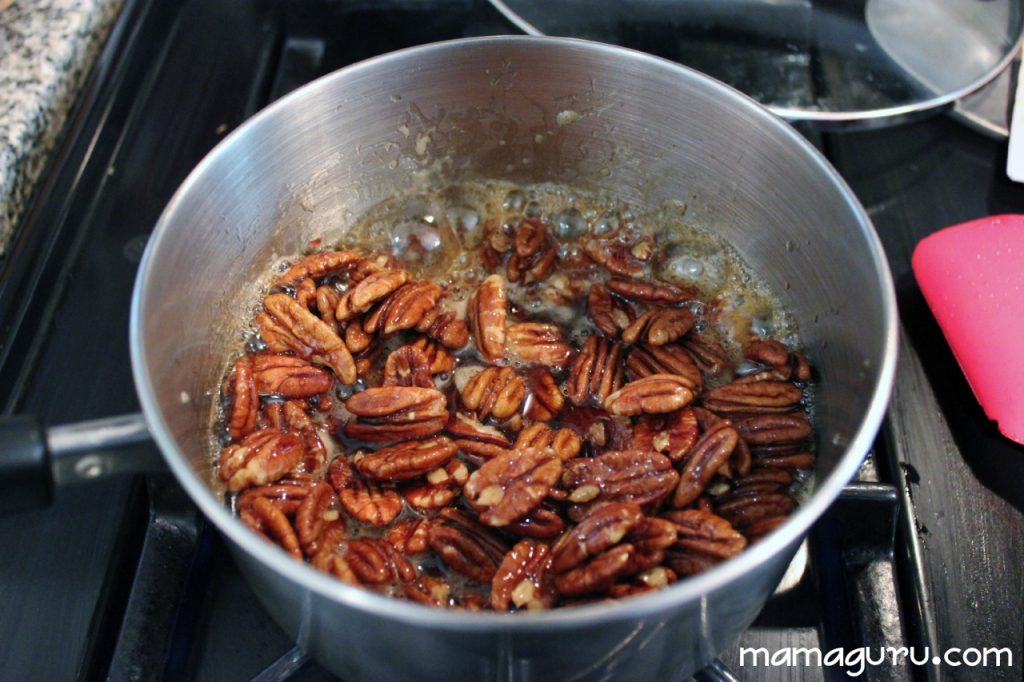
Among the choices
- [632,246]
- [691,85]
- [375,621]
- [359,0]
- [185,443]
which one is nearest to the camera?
[375,621]

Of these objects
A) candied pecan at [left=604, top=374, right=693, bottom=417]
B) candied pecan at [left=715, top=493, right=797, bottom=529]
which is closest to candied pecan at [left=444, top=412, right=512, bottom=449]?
candied pecan at [left=604, top=374, right=693, bottom=417]

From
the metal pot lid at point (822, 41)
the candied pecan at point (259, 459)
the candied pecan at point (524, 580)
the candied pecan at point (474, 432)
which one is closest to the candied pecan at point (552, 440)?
the candied pecan at point (474, 432)

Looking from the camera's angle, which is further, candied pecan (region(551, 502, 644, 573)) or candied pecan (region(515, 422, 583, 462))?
candied pecan (region(515, 422, 583, 462))

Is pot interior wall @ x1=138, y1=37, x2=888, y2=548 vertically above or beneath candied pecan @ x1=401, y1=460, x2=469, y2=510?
above

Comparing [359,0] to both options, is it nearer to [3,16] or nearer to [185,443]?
[3,16]

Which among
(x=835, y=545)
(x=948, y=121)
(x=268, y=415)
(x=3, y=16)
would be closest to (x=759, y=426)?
(x=835, y=545)

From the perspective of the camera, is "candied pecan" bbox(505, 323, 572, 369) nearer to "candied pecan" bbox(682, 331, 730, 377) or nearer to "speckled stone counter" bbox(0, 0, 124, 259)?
"candied pecan" bbox(682, 331, 730, 377)

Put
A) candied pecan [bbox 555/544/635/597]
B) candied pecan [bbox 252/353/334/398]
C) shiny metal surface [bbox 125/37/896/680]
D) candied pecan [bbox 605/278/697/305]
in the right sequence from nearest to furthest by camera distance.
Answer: shiny metal surface [bbox 125/37/896/680], candied pecan [bbox 555/544/635/597], candied pecan [bbox 252/353/334/398], candied pecan [bbox 605/278/697/305]
